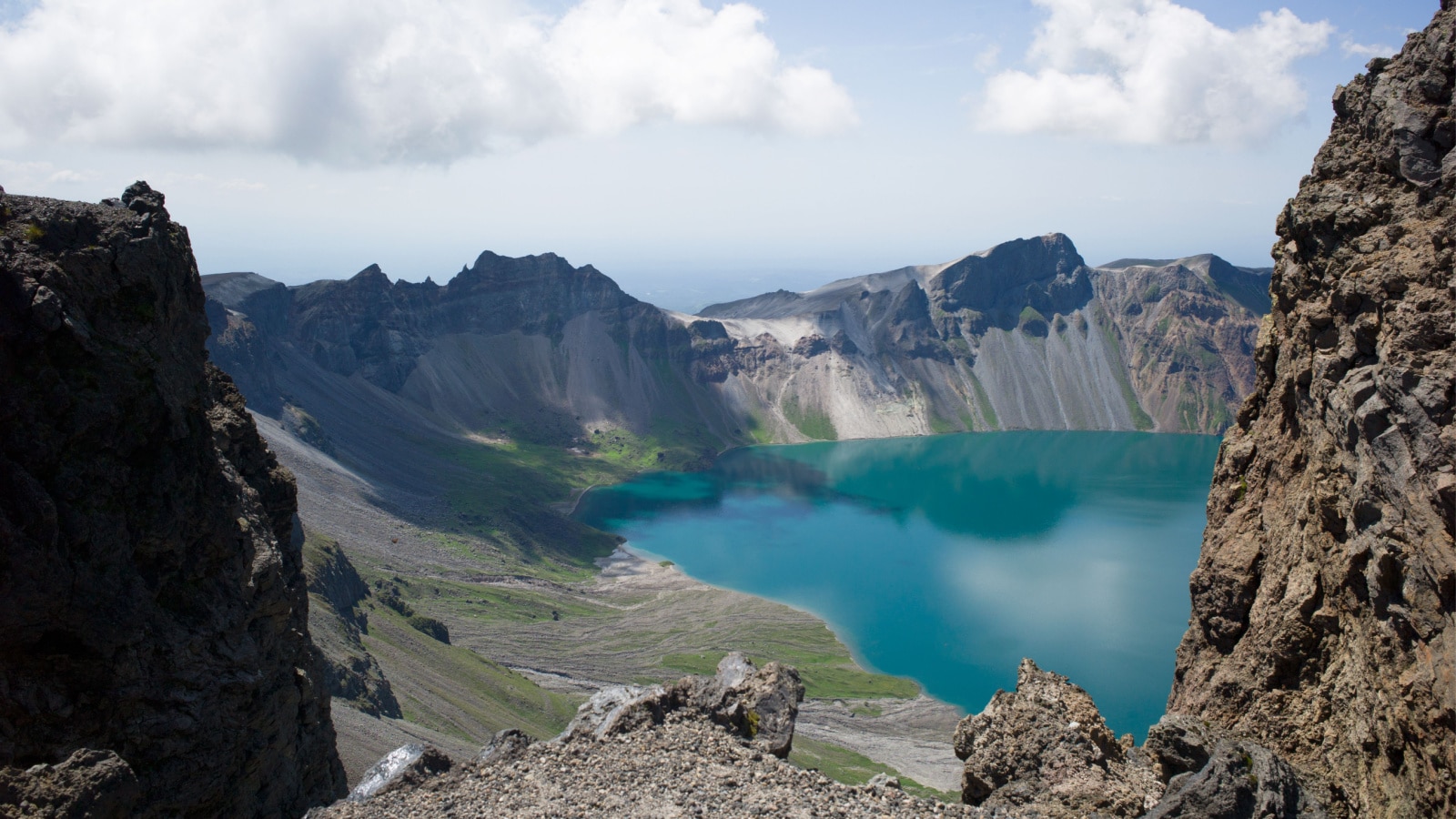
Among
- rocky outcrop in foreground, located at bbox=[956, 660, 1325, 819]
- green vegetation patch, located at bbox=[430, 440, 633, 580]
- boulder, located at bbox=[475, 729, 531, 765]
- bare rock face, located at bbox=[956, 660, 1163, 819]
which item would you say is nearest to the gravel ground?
boulder, located at bbox=[475, 729, 531, 765]

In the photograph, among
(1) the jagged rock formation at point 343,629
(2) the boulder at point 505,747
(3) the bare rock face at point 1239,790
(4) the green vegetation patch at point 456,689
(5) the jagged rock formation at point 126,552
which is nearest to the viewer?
(3) the bare rock face at point 1239,790

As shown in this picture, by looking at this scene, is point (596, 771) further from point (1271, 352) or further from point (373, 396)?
point (373, 396)

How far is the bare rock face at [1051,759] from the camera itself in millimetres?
19312

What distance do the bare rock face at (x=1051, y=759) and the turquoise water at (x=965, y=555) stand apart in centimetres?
6036

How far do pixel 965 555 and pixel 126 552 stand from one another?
393 ft

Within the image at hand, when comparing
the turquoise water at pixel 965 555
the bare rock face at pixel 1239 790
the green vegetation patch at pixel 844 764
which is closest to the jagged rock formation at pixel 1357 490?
the bare rock face at pixel 1239 790

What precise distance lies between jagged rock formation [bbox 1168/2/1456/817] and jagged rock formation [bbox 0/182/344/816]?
23013mm

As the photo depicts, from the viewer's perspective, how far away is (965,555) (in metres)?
131

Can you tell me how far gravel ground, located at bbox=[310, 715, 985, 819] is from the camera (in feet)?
62.7

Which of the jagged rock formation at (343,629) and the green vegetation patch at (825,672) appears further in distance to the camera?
the green vegetation patch at (825,672)

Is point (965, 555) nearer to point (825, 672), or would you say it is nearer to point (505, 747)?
point (825, 672)

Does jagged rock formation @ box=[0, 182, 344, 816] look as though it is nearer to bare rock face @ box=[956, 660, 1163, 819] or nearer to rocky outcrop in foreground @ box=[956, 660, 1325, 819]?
bare rock face @ box=[956, 660, 1163, 819]

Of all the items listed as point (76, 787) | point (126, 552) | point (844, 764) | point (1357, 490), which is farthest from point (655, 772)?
point (844, 764)

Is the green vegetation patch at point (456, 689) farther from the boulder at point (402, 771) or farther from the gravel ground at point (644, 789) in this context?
the gravel ground at point (644, 789)
